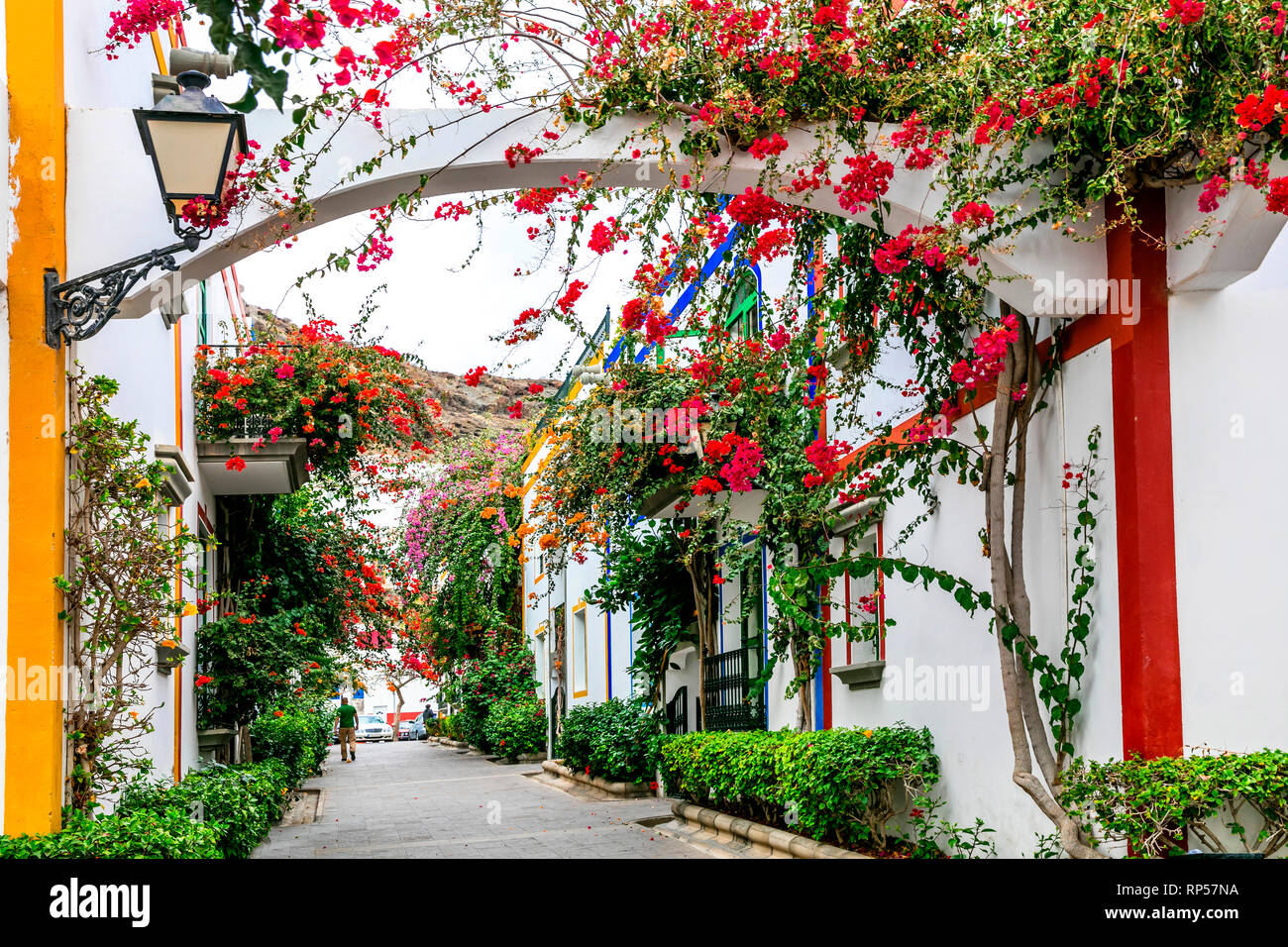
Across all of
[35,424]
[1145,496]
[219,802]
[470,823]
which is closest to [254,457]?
[219,802]

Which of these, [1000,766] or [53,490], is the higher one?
[53,490]

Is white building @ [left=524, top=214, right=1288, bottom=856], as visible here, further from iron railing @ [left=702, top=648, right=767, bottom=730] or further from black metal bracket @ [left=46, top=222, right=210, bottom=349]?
iron railing @ [left=702, top=648, right=767, bottom=730]

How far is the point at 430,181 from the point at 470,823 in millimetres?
8141

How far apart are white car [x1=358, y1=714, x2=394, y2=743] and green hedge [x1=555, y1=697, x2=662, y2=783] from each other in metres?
36.7

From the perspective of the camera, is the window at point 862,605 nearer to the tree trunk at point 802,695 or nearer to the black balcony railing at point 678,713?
the tree trunk at point 802,695

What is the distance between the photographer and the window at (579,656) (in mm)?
19484

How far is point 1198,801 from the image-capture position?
15.7 feet

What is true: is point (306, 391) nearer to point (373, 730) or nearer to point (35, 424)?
point (35, 424)

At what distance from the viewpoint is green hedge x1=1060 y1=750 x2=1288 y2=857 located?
4.77 m

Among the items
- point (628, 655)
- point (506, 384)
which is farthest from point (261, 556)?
point (506, 384)

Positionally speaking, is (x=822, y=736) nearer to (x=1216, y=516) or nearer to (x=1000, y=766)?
(x=1000, y=766)

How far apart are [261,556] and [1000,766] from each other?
959 centimetres

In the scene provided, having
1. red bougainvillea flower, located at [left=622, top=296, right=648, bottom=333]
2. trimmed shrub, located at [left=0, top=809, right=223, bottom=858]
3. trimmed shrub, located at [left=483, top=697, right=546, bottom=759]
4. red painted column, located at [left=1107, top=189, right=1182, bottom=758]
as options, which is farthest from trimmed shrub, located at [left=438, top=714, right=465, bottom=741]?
red painted column, located at [left=1107, top=189, right=1182, bottom=758]
